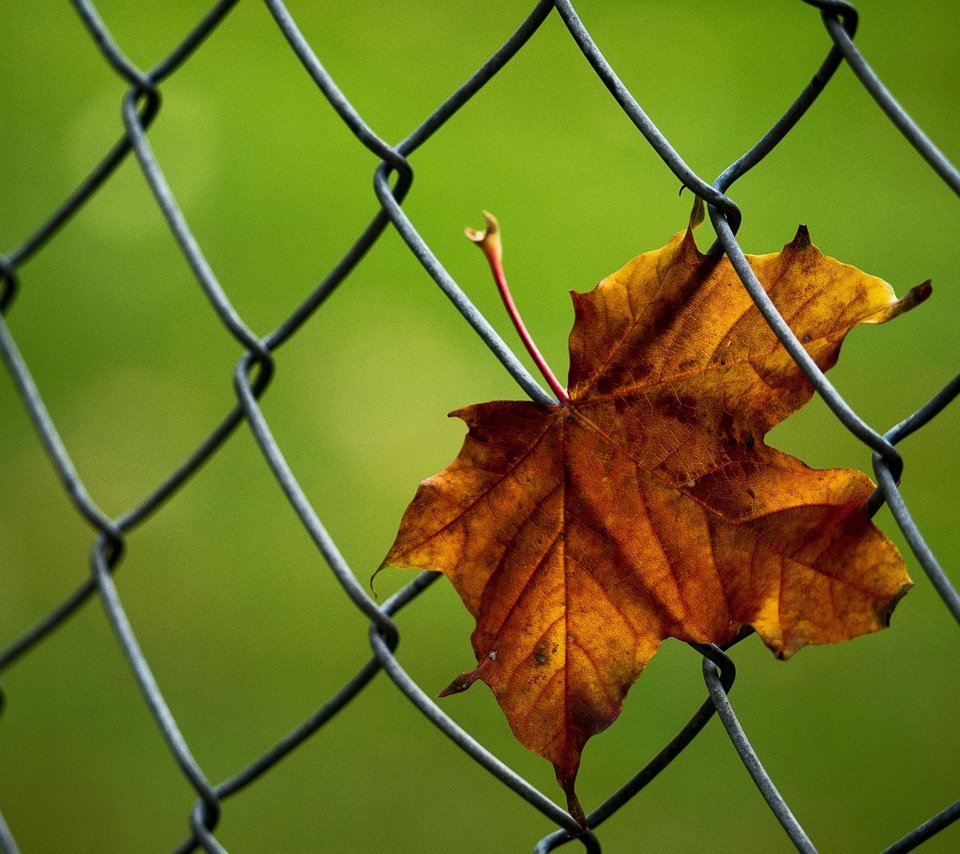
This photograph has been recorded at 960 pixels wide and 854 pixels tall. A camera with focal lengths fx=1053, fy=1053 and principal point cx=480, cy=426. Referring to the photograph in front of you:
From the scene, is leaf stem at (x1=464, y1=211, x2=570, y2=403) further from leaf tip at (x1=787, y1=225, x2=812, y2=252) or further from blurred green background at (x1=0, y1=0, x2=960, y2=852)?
blurred green background at (x1=0, y1=0, x2=960, y2=852)

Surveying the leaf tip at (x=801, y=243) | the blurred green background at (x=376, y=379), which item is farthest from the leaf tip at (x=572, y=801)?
the blurred green background at (x=376, y=379)

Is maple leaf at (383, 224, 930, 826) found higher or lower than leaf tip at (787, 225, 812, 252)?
lower

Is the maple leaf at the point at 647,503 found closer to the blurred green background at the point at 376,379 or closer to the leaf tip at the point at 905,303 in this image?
the leaf tip at the point at 905,303

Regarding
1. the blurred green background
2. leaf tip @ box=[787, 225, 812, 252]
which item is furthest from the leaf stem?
the blurred green background

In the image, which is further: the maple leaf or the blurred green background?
the blurred green background

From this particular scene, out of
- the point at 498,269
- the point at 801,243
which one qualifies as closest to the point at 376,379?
the point at 498,269

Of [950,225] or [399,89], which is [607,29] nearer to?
[399,89]
